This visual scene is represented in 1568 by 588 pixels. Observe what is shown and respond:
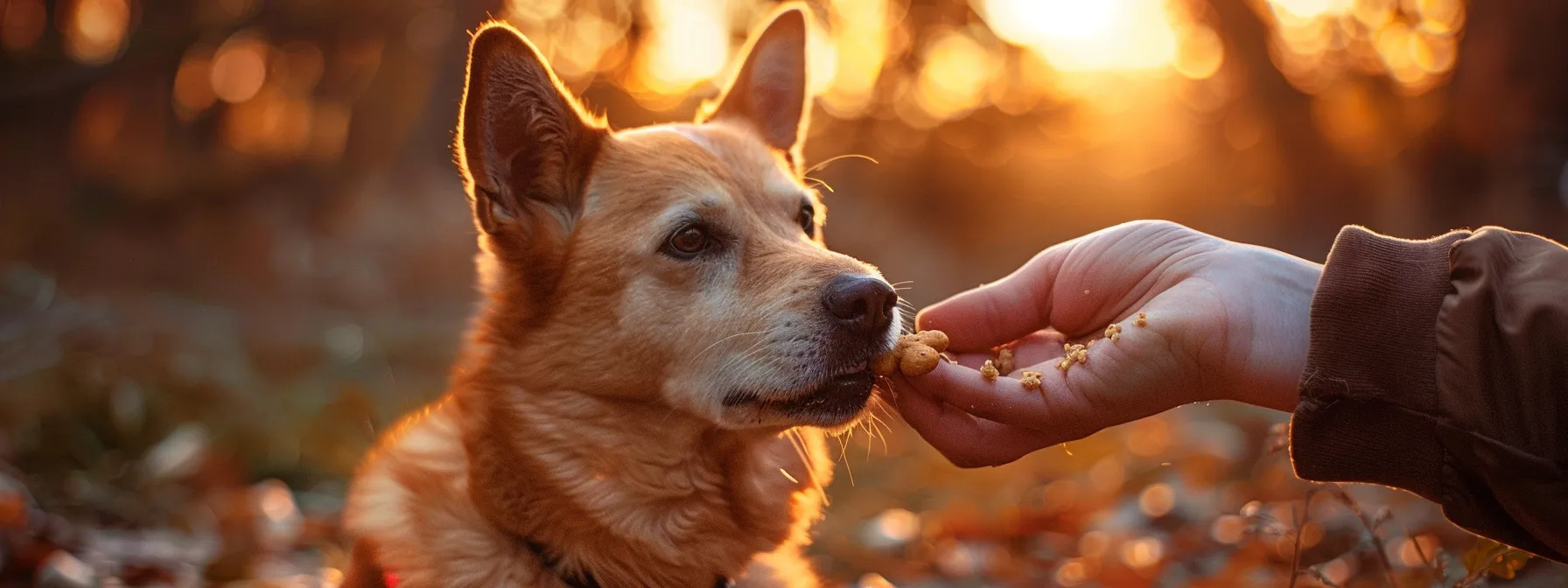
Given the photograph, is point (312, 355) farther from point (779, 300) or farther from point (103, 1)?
point (779, 300)

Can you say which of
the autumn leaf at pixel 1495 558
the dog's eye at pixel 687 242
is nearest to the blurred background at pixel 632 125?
the autumn leaf at pixel 1495 558

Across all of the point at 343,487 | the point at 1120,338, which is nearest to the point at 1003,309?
the point at 1120,338

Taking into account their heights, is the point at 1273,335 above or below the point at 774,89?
below

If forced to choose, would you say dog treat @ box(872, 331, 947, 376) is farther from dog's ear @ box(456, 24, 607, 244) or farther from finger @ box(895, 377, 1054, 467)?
dog's ear @ box(456, 24, 607, 244)

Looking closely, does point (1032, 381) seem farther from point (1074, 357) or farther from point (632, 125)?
point (632, 125)

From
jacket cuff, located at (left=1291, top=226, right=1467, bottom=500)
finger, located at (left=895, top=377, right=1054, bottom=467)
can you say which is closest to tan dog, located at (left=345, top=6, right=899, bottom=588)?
finger, located at (left=895, top=377, right=1054, bottom=467)

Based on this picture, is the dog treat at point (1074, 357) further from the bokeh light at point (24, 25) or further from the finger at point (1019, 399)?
the bokeh light at point (24, 25)
